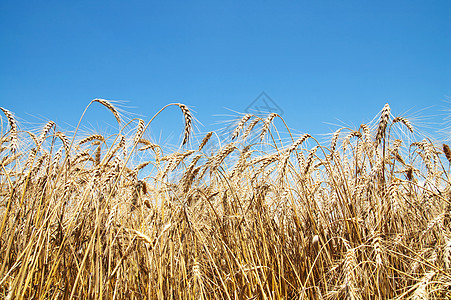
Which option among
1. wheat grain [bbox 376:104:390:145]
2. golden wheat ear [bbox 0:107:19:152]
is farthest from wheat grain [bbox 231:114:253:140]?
golden wheat ear [bbox 0:107:19:152]

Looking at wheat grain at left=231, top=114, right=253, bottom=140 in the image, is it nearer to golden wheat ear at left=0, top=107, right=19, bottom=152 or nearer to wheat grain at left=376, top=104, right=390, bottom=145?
wheat grain at left=376, top=104, right=390, bottom=145

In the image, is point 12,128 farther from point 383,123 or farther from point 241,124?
point 383,123

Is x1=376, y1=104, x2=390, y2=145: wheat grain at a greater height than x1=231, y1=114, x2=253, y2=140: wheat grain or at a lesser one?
lesser

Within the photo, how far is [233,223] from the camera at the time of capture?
102 inches

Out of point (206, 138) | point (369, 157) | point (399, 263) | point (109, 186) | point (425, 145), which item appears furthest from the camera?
point (425, 145)

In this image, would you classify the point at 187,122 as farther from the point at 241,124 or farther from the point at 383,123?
the point at 383,123

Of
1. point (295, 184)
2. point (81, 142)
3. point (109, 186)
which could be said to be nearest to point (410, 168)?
point (295, 184)

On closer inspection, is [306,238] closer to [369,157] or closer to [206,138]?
[369,157]

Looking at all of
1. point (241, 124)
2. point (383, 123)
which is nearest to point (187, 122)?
point (241, 124)

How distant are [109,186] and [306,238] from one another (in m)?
1.71

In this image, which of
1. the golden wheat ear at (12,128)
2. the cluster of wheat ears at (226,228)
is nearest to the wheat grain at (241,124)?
the cluster of wheat ears at (226,228)

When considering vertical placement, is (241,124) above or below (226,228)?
above

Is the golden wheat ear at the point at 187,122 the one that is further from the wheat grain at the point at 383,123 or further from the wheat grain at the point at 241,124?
the wheat grain at the point at 383,123

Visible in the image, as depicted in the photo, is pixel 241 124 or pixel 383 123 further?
pixel 241 124
